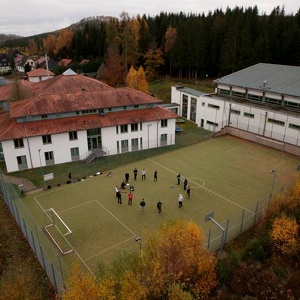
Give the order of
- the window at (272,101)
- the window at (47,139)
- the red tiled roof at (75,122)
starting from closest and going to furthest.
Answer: the red tiled roof at (75,122)
the window at (47,139)
the window at (272,101)

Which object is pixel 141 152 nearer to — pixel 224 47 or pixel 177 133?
pixel 177 133

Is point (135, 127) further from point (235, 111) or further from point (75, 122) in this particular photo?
point (235, 111)

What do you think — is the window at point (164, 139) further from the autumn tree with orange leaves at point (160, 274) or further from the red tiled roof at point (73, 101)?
the autumn tree with orange leaves at point (160, 274)

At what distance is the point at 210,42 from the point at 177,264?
70.3 meters

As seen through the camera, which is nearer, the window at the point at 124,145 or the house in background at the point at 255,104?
→ the window at the point at 124,145

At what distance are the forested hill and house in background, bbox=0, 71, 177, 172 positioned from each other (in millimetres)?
31384

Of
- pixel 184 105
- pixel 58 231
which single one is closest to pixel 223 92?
pixel 184 105

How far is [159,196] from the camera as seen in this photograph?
2788 centimetres

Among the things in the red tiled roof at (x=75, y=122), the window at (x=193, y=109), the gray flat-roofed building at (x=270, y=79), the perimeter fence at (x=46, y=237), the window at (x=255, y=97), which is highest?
the gray flat-roofed building at (x=270, y=79)

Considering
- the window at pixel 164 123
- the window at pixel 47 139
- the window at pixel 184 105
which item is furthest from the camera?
the window at pixel 184 105

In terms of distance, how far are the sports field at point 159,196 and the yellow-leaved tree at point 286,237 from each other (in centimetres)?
539

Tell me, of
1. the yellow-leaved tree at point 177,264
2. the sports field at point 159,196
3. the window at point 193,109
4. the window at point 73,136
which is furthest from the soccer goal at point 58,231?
the window at point 193,109

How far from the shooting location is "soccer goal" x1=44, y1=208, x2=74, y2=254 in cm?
2117

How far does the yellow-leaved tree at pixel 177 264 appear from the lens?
1362 cm
